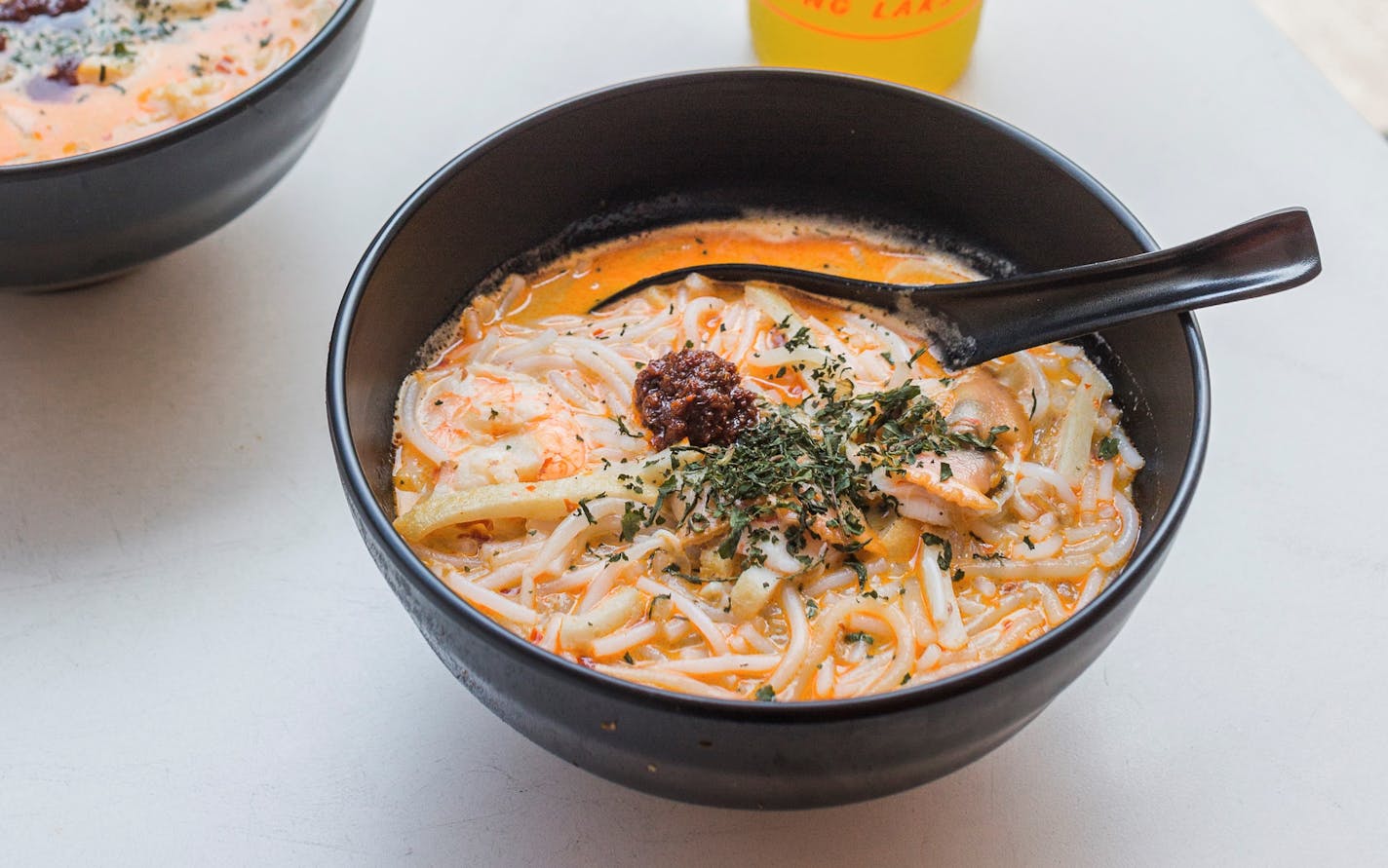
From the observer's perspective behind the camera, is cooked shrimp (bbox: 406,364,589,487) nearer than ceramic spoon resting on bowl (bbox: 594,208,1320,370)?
No

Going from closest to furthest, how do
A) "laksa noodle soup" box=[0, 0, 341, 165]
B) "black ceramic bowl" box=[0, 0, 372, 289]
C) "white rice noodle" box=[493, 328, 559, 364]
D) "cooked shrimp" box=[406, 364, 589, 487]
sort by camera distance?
"cooked shrimp" box=[406, 364, 589, 487] < "black ceramic bowl" box=[0, 0, 372, 289] < "white rice noodle" box=[493, 328, 559, 364] < "laksa noodle soup" box=[0, 0, 341, 165]

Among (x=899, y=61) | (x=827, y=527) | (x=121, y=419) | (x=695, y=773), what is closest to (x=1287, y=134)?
(x=899, y=61)

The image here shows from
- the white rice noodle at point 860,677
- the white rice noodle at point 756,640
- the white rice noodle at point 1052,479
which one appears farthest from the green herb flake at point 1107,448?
the white rice noodle at point 756,640

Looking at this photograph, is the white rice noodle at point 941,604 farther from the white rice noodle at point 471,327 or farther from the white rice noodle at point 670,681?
the white rice noodle at point 471,327

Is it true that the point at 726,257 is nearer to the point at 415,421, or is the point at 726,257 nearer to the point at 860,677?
the point at 415,421

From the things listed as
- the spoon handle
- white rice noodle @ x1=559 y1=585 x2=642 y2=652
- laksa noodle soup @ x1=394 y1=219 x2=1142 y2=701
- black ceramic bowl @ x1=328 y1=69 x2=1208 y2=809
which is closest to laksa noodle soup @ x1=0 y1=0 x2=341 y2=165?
black ceramic bowl @ x1=328 y1=69 x2=1208 y2=809

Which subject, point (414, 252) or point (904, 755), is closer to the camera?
point (904, 755)

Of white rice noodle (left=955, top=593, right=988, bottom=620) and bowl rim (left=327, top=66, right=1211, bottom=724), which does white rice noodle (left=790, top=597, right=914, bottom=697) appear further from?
bowl rim (left=327, top=66, right=1211, bottom=724)

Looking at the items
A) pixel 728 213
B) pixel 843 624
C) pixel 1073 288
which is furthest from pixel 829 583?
pixel 728 213

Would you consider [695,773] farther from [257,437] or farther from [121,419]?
[121,419]
